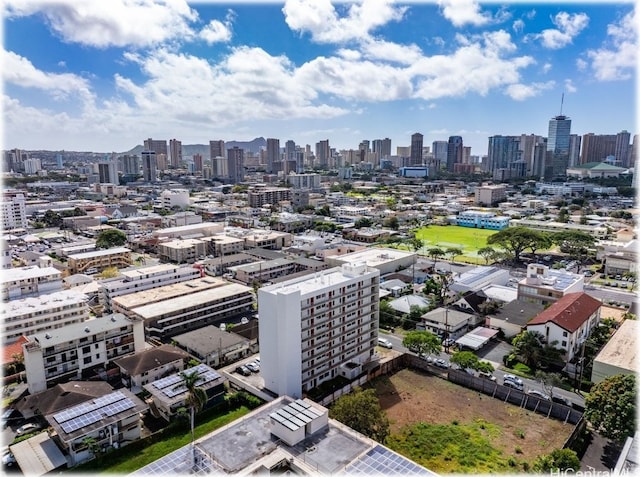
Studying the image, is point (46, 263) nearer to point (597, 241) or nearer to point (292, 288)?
point (292, 288)

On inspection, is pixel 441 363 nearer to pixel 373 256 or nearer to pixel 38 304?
pixel 373 256

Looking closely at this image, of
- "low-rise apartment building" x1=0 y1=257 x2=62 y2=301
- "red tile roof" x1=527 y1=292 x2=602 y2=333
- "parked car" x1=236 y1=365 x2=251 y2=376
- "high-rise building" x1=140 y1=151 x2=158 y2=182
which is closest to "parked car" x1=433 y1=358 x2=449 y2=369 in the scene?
"red tile roof" x1=527 y1=292 x2=602 y2=333

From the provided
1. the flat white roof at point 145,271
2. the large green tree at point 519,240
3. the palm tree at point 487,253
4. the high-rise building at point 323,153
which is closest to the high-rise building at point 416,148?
the high-rise building at point 323,153

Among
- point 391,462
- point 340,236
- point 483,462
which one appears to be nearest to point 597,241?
point 340,236

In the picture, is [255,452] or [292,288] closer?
[255,452]

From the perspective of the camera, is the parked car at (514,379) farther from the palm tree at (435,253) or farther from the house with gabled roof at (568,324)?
the palm tree at (435,253)
